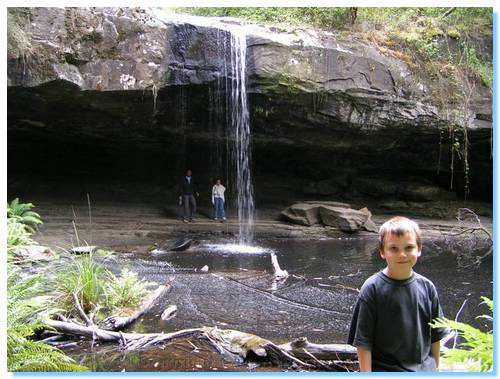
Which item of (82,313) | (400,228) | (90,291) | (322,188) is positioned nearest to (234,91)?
(322,188)

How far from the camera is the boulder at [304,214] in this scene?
13.2m

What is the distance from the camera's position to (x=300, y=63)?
10.9m

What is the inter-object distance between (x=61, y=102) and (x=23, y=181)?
6104 mm

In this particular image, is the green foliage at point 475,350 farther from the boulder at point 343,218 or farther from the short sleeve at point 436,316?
the boulder at point 343,218

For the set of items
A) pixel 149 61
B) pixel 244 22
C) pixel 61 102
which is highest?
pixel 244 22

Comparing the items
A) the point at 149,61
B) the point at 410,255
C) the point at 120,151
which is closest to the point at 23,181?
the point at 120,151

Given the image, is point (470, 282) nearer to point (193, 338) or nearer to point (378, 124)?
point (193, 338)

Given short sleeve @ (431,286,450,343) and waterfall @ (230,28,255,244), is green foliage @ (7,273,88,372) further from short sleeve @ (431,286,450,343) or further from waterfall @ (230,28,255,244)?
waterfall @ (230,28,255,244)

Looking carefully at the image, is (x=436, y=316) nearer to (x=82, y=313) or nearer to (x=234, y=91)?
(x=82, y=313)

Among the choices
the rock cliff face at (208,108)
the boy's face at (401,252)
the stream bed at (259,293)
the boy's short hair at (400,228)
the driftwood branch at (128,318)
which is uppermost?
the rock cliff face at (208,108)

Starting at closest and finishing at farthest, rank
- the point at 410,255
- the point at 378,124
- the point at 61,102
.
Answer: the point at 410,255 < the point at 61,102 < the point at 378,124

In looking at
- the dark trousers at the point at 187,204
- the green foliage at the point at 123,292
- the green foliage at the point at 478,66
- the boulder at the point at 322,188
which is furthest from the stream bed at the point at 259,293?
the boulder at the point at 322,188

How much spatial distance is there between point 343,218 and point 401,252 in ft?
35.9

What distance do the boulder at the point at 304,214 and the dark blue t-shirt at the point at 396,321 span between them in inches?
437
